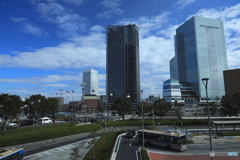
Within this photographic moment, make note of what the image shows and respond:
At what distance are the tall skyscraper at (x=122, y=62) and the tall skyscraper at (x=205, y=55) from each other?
5527 cm

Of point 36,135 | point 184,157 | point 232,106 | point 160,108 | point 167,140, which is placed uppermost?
point 232,106

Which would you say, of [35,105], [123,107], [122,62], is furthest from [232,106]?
[122,62]

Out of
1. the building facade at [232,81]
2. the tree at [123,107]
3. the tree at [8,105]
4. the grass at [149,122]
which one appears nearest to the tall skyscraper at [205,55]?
the building facade at [232,81]

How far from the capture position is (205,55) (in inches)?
5330

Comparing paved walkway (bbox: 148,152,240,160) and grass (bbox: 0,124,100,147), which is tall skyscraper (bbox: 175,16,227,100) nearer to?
paved walkway (bbox: 148,152,240,160)

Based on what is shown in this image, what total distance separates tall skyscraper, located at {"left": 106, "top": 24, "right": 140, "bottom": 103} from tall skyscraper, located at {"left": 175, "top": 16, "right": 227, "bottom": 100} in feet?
181

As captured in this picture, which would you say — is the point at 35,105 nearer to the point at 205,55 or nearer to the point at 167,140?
the point at 167,140

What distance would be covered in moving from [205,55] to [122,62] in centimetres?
8016

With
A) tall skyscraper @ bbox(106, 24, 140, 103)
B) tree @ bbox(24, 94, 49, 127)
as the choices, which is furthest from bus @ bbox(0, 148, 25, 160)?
tall skyscraper @ bbox(106, 24, 140, 103)

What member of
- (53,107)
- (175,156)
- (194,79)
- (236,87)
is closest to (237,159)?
(175,156)

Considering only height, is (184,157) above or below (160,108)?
below

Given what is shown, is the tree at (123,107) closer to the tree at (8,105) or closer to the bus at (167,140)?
the bus at (167,140)

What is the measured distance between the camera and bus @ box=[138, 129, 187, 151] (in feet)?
77.2

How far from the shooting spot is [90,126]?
38.6 meters
